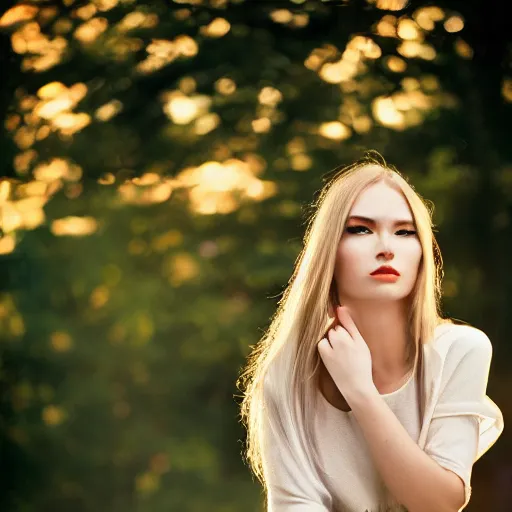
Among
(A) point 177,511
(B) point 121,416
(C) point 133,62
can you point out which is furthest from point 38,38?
(A) point 177,511

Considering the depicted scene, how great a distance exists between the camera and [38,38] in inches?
126

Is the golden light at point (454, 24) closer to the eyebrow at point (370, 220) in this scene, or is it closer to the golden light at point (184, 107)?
the golden light at point (184, 107)

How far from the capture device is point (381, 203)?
6.29ft

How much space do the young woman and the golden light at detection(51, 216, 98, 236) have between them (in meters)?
1.36

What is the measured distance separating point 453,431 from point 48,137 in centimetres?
193

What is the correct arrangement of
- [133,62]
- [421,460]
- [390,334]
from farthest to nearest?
[133,62]
[390,334]
[421,460]

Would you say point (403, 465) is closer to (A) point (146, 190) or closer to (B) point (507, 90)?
(A) point (146, 190)

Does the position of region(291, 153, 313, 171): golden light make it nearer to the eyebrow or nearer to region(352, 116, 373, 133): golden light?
region(352, 116, 373, 133): golden light

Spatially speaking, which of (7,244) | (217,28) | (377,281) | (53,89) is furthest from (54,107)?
(377,281)

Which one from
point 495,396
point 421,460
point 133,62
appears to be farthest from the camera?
point 133,62

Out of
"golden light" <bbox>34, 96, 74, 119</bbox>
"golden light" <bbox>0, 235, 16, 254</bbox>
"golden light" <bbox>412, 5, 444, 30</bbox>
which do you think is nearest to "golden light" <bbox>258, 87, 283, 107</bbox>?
"golden light" <bbox>412, 5, 444, 30</bbox>

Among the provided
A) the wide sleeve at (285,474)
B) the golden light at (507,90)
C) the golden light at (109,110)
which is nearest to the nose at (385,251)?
the wide sleeve at (285,474)

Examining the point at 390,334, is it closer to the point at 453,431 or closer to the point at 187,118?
the point at 453,431

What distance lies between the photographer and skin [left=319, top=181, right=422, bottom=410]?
1895mm
